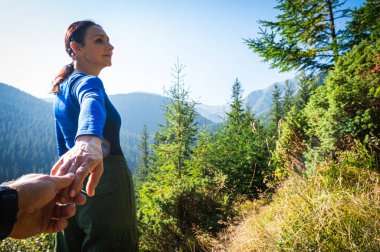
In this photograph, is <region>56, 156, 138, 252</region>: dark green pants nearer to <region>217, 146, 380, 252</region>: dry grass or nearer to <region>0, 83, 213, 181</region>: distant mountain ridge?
<region>217, 146, 380, 252</region>: dry grass

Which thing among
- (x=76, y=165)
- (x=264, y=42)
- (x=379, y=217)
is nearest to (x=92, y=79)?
(x=76, y=165)

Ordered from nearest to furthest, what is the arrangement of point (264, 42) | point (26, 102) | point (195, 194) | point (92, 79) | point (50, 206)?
1. point (50, 206)
2. point (92, 79)
3. point (195, 194)
4. point (264, 42)
5. point (26, 102)

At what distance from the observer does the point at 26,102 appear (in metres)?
187

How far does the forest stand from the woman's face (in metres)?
2.53

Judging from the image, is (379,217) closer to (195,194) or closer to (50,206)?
(50,206)

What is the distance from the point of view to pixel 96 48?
1.72 m

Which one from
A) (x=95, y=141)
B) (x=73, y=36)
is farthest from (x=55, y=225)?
(x=73, y=36)

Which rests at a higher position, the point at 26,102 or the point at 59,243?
the point at 26,102

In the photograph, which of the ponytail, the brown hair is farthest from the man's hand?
the brown hair

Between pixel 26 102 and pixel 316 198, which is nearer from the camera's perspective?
pixel 316 198

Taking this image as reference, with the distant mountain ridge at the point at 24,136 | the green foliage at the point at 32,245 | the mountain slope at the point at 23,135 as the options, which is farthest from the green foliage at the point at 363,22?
the mountain slope at the point at 23,135

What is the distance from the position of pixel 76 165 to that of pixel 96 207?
0.62 metres

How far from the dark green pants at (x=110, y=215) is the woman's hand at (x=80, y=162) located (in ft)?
1.61

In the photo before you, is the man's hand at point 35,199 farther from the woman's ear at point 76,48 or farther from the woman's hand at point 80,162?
the woman's ear at point 76,48
